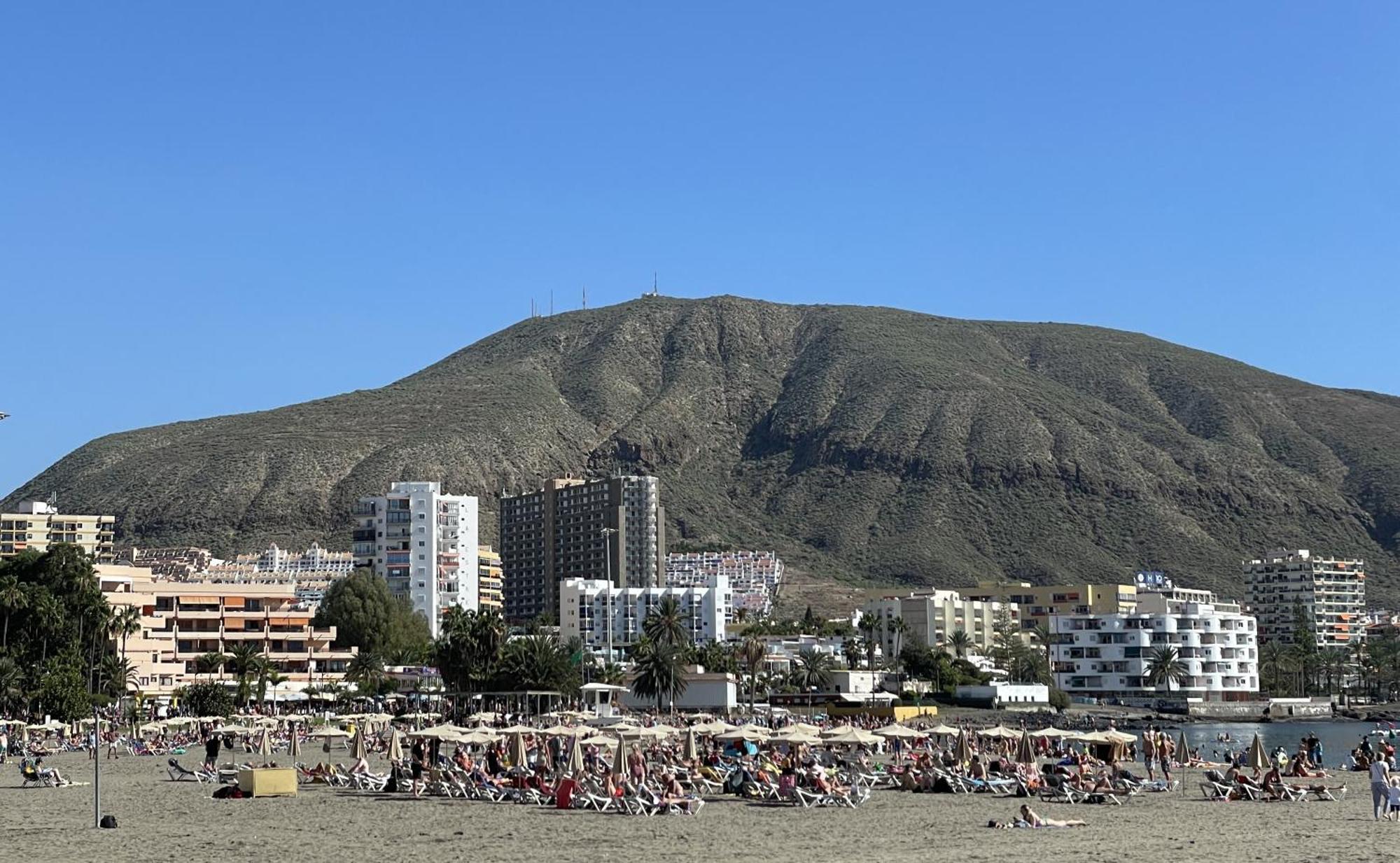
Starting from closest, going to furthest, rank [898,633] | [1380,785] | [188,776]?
[1380,785] → [188,776] → [898,633]

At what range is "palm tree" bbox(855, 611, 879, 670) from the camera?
13250 cm

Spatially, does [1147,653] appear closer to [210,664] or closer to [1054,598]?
[1054,598]

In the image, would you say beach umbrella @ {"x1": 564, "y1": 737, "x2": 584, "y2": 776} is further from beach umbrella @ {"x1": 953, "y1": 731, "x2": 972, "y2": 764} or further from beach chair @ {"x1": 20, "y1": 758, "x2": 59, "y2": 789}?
beach chair @ {"x1": 20, "y1": 758, "x2": 59, "y2": 789}

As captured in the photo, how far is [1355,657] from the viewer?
552ft

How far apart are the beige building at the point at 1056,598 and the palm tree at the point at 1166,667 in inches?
695


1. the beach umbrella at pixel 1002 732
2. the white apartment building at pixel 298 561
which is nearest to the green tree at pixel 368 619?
the beach umbrella at pixel 1002 732

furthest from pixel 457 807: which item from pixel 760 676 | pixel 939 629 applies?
pixel 939 629

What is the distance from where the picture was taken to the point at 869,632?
136 metres

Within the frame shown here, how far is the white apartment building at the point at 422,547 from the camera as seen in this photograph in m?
152

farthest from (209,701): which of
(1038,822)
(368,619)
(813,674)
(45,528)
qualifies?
(45,528)

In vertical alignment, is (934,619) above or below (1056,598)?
below

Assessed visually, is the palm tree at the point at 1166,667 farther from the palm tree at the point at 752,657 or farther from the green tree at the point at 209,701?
the green tree at the point at 209,701

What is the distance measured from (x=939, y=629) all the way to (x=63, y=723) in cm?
9435

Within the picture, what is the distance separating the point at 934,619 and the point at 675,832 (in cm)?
12300
